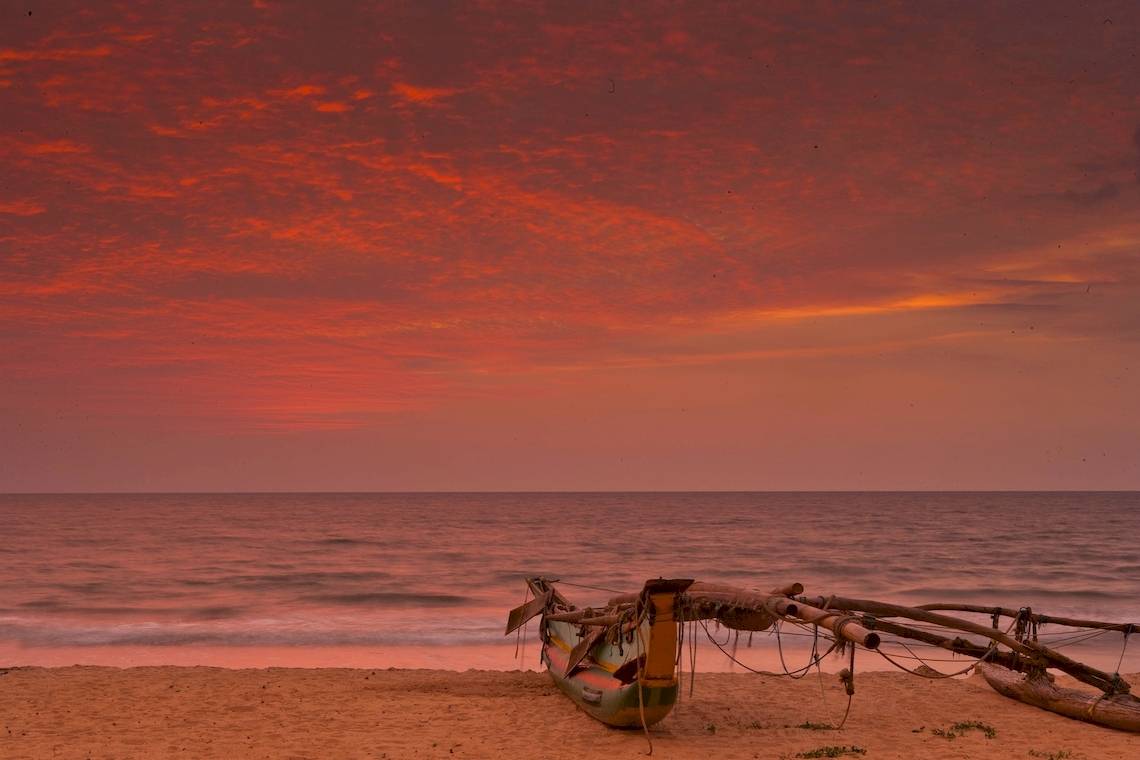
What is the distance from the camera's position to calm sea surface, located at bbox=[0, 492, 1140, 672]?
930 inches

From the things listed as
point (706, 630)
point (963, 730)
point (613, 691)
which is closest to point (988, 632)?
point (963, 730)

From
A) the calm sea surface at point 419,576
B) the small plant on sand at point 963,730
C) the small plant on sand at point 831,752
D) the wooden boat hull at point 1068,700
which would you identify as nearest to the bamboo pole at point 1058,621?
the wooden boat hull at point 1068,700

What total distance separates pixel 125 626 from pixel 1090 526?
91837 mm

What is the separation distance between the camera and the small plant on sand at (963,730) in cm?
1326

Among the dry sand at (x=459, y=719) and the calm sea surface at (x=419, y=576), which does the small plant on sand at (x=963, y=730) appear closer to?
the dry sand at (x=459, y=719)

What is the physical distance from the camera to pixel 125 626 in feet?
88.4

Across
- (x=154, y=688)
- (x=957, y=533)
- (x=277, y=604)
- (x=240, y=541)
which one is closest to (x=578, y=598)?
(x=277, y=604)

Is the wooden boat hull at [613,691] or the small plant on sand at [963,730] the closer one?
the wooden boat hull at [613,691]

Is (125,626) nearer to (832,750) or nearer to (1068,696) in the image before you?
(832,750)

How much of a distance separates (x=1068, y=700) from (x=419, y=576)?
33.9 meters

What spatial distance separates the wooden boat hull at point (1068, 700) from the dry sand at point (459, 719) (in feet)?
0.64

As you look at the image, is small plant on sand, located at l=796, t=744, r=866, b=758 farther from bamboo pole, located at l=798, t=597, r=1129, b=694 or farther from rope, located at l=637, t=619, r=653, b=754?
rope, located at l=637, t=619, r=653, b=754

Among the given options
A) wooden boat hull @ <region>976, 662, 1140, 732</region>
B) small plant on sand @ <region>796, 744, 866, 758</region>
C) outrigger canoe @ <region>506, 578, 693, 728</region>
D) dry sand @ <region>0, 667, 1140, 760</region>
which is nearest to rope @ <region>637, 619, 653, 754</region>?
outrigger canoe @ <region>506, 578, 693, 728</region>

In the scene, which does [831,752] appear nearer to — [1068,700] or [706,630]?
[706,630]
